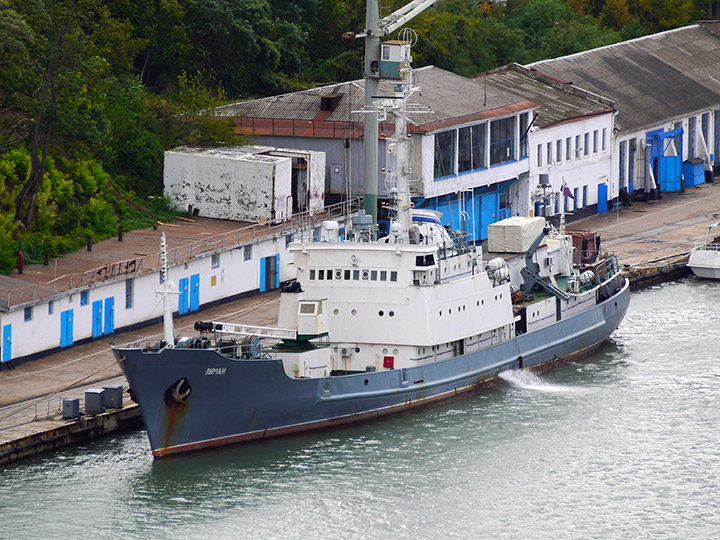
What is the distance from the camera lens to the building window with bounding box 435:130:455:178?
63562 millimetres

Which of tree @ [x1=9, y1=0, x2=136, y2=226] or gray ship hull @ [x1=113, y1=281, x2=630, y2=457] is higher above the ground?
tree @ [x1=9, y1=0, x2=136, y2=226]

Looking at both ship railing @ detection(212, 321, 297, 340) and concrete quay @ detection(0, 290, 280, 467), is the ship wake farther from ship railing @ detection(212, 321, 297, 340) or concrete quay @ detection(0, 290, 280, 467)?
ship railing @ detection(212, 321, 297, 340)

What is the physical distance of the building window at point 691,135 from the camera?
85.5 meters

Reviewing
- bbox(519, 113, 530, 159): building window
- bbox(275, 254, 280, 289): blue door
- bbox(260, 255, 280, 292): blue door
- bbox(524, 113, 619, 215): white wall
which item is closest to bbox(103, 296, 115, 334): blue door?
bbox(260, 255, 280, 292): blue door

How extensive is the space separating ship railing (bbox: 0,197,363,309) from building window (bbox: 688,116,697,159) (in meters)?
31.1

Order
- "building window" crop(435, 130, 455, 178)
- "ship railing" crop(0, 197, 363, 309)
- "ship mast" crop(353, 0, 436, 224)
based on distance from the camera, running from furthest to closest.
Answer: "building window" crop(435, 130, 455, 178)
"ship mast" crop(353, 0, 436, 224)
"ship railing" crop(0, 197, 363, 309)

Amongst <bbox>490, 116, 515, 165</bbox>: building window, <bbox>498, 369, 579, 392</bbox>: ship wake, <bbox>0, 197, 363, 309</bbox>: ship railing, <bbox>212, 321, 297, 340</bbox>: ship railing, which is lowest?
<bbox>498, 369, 579, 392</bbox>: ship wake

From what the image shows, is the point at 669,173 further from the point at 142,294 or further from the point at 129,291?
the point at 129,291

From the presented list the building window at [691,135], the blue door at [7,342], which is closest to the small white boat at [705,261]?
the building window at [691,135]

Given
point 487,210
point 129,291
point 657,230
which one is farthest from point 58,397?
point 657,230

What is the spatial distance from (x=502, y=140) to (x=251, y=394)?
29.8 meters

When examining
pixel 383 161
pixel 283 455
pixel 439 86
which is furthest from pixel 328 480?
pixel 439 86

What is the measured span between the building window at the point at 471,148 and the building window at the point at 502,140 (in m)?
0.70

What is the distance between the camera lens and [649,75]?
283 ft
